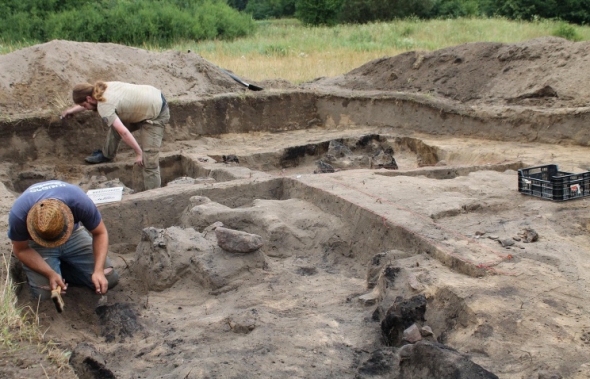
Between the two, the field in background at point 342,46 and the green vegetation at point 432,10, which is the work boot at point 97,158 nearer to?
Answer: the field in background at point 342,46

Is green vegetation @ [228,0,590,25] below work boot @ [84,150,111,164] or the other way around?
the other way around

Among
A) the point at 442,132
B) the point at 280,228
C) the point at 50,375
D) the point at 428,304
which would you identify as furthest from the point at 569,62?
the point at 50,375

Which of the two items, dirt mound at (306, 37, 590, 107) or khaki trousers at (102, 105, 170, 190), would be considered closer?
khaki trousers at (102, 105, 170, 190)

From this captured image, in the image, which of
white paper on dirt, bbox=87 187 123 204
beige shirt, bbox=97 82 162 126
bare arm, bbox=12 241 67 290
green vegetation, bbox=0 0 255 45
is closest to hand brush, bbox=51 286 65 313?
bare arm, bbox=12 241 67 290

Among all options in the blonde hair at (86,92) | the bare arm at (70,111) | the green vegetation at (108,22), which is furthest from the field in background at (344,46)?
the blonde hair at (86,92)

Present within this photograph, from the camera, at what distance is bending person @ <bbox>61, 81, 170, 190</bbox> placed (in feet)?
Answer: 24.9

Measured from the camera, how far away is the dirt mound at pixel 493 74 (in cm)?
921

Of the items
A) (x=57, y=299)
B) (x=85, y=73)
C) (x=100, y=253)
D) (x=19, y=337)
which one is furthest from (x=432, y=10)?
(x=19, y=337)

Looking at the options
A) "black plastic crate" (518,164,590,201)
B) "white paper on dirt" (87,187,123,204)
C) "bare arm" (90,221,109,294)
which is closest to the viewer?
"bare arm" (90,221,109,294)

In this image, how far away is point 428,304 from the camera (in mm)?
4066

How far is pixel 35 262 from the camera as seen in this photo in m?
4.58

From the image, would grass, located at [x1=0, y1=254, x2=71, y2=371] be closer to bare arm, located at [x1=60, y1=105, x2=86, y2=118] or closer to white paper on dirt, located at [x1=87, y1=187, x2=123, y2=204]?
white paper on dirt, located at [x1=87, y1=187, x2=123, y2=204]

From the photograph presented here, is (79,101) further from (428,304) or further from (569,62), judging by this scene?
(569,62)

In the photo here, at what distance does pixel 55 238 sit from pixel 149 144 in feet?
13.0
